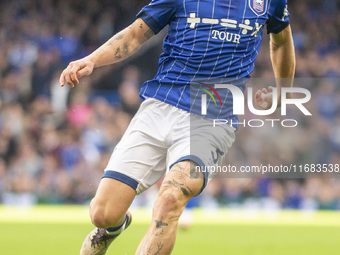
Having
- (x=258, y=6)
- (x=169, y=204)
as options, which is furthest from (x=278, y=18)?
(x=169, y=204)

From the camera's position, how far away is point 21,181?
41.3 ft

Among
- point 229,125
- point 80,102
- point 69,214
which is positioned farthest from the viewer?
point 80,102

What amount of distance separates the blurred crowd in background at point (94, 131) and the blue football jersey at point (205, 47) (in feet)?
26.2

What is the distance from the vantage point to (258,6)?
4559mm

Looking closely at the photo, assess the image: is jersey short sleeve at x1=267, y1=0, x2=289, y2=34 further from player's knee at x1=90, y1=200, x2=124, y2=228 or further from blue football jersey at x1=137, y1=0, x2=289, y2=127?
player's knee at x1=90, y1=200, x2=124, y2=228

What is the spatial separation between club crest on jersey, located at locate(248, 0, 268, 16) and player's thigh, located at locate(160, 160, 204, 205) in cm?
124

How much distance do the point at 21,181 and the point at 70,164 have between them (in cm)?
102

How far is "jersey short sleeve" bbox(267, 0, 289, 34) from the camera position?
475 centimetres

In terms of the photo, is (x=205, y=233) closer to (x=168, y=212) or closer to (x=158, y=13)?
(x=158, y=13)

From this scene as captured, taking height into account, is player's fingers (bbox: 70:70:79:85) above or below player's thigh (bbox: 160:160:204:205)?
above

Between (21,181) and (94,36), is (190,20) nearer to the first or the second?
(21,181)

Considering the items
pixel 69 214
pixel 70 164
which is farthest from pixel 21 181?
pixel 69 214

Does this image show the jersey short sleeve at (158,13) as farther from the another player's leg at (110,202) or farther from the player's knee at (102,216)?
the player's knee at (102,216)

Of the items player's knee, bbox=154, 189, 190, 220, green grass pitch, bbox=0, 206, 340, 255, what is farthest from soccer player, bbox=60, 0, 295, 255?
green grass pitch, bbox=0, 206, 340, 255
